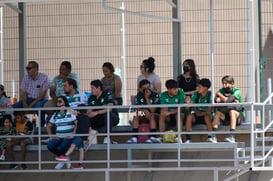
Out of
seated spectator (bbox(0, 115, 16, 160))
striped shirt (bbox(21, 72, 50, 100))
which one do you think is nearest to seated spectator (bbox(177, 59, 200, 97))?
striped shirt (bbox(21, 72, 50, 100))

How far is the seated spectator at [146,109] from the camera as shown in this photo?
1555 cm

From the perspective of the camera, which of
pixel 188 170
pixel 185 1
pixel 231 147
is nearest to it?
pixel 231 147

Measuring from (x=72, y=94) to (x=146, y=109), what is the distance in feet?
4.23

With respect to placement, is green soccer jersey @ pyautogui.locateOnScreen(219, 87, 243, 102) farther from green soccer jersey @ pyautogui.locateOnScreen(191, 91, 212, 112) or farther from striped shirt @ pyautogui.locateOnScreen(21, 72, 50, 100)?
striped shirt @ pyautogui.locateOnScreen(21, 72, 50, 100)

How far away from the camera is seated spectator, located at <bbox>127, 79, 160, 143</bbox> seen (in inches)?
612

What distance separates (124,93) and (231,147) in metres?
4.22

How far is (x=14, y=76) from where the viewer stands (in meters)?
19.0

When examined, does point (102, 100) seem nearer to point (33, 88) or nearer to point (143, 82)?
point (143, 82)

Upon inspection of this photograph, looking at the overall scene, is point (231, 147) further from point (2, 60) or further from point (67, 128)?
point (2, 60)

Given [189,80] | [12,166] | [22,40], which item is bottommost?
[12,166]

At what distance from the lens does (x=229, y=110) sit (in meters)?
15.4

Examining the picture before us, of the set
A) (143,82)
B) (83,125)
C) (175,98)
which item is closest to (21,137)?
(83,125)

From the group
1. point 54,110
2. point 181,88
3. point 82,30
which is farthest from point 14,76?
point 181,88

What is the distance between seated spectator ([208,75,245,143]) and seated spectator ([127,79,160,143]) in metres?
0.95
